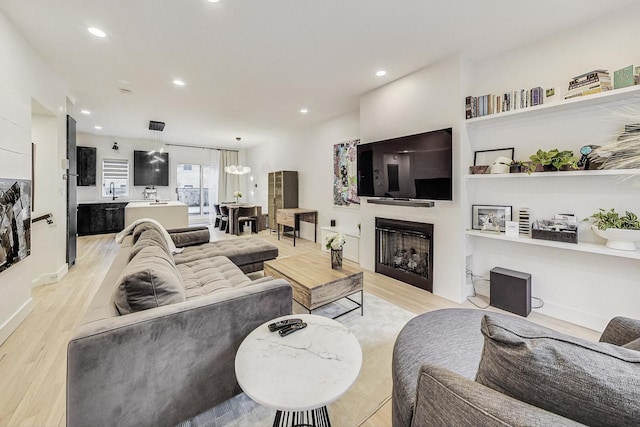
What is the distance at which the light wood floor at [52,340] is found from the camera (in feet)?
5.19

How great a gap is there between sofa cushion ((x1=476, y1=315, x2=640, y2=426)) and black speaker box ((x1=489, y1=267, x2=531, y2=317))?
237cm

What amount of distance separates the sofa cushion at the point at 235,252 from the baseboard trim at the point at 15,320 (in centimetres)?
138

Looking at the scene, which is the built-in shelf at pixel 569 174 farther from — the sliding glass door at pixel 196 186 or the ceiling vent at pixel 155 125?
the sliding glass door at pixel 196 186

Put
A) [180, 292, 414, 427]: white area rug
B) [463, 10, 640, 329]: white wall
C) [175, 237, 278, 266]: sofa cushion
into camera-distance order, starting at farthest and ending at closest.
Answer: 1. [175, 237, 278, 266]: sofa cushion
2. [463, 10, 640, 329]: white wall
3. [180, 292, 414, 427]: white area rug

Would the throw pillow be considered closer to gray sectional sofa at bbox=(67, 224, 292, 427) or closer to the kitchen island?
gray sectional sofa at bbox=(67, 224, 292, 427)

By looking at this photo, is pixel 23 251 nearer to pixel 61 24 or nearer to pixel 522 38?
pixel 61 24

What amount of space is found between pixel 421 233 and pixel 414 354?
7.67ft

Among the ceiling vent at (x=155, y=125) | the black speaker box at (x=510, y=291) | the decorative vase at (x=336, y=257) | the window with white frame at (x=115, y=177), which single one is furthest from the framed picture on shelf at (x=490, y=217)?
the window with white frame at (x=115, y=177)

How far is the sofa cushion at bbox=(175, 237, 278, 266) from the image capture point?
3.27 m

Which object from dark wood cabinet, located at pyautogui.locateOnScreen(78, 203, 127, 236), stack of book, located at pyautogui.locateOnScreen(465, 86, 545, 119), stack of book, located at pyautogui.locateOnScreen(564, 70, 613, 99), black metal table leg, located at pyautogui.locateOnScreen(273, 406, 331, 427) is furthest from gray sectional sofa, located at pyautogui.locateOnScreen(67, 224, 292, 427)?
dark wood cabinet, located at pyautogui.locateOnScreen(78, 203, 127, 236)

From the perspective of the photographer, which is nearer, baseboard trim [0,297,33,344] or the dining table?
baseboard trim [0,297,33,344]

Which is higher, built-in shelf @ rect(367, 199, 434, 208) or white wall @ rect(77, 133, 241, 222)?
white wall @ rect(77, 133, 241, 222)

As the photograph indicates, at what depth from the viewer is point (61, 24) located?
2.44m

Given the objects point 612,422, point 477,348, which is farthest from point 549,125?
point 612,422
